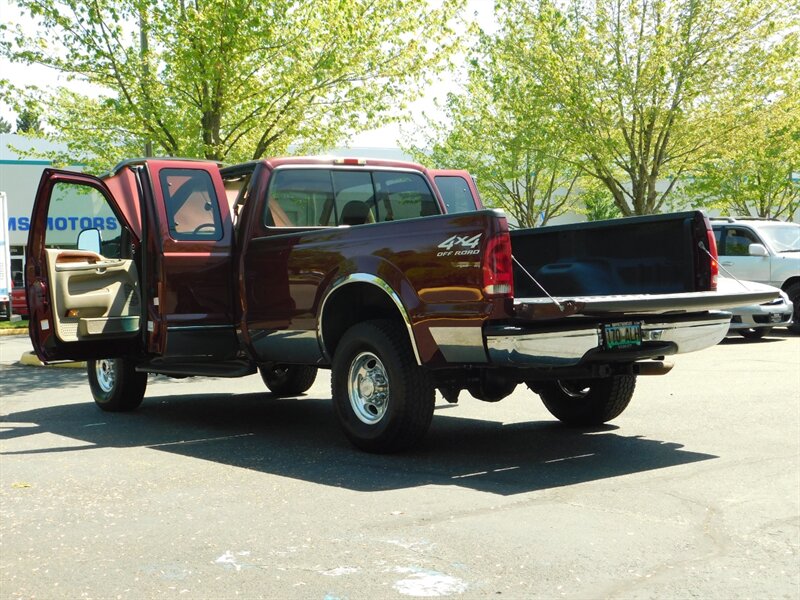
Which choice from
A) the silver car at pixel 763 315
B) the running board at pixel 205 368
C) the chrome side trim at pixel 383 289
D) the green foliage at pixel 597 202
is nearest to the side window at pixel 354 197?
the chrome side trim at pixel 383 289

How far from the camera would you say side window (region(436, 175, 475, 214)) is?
10.1 meters

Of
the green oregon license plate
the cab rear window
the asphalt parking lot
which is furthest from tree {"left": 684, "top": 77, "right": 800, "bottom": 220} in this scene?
the green oregon license plate

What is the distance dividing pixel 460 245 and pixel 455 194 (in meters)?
3.44

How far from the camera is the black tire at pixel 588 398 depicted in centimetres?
848

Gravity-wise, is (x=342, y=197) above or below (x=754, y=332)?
above

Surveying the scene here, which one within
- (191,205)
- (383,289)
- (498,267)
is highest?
(191,205)

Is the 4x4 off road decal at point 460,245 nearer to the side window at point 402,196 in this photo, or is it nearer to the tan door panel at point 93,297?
the side window at point 402,196

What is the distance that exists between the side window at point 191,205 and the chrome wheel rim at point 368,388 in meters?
2.05

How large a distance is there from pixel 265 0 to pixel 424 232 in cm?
1017

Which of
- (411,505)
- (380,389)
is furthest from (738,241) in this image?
(411,505)

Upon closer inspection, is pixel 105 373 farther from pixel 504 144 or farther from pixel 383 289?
pixel 504 144

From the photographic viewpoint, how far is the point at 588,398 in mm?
8617

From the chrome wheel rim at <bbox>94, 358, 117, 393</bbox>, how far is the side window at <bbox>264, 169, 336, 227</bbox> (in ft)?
8.49

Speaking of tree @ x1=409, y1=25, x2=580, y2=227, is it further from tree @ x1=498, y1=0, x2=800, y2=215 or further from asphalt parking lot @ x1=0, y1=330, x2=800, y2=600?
asphalt parking lot @ x1=0, y1=330, x2=800, y2=600
